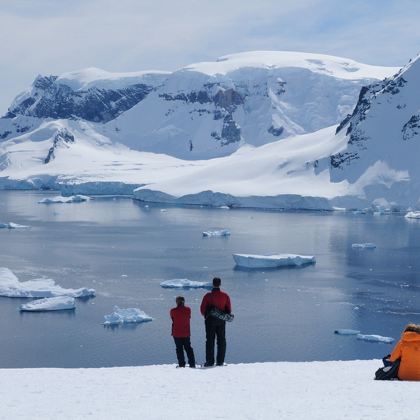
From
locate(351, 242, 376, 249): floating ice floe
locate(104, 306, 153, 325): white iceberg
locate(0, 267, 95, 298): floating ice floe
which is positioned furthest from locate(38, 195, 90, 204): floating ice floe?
locate(104, 306, 153, 325): white iceberg

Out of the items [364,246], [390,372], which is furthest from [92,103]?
[390,372]

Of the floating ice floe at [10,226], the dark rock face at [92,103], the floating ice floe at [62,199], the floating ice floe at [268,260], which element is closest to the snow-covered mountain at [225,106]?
the dark rock face at [92,103]

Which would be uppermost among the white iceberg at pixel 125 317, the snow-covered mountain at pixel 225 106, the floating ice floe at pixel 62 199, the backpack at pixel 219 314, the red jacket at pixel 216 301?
the snow-covered mountain at pixel 225 106

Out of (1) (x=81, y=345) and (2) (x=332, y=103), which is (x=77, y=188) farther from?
(1) (x=81, y=345)

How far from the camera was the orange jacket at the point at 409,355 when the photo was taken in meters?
9.98

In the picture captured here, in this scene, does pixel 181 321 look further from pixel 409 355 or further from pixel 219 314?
pixel 409 355

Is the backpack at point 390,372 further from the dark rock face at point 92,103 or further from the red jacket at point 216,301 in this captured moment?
the dark rock face at point 92,103

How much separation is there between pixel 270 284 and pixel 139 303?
849 cm

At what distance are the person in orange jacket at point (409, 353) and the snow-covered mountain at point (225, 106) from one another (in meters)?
159

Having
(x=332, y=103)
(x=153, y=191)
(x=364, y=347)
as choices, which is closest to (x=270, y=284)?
(x=364, y=347)

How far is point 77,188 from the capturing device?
12562 cm

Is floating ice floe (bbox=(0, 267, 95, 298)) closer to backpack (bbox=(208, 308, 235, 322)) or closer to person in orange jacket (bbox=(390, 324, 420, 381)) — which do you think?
backpack (bbox=(208, 308, 235, 322))

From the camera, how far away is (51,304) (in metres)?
31.5

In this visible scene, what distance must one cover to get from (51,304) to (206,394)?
23089 mm
